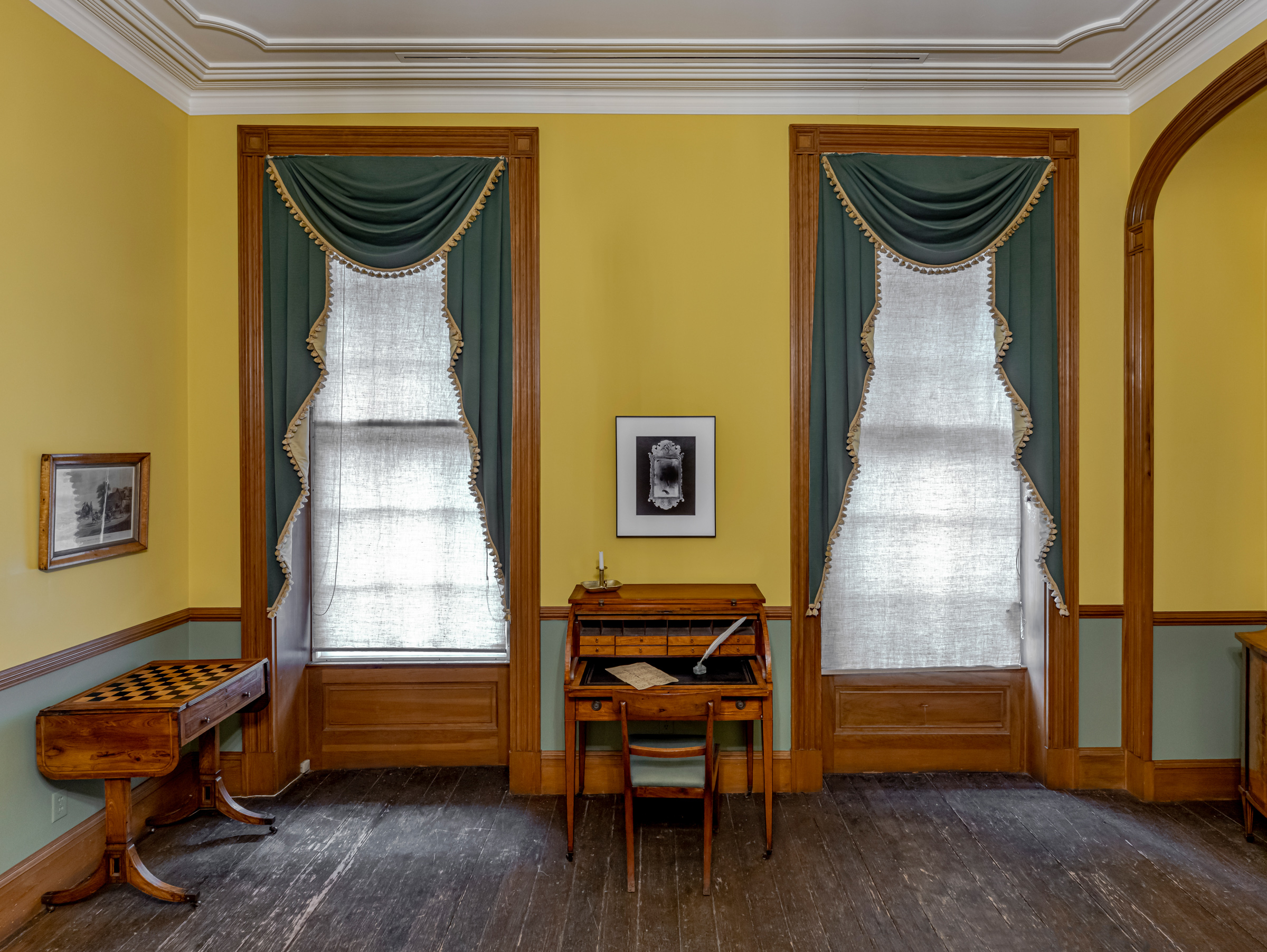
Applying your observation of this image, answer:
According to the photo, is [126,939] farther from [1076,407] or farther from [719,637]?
[1076,407]

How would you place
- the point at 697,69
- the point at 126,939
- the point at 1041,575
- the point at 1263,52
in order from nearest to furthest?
the point at 126,939
the point at 1263,52
the point at 697,69
the point at 1041,575

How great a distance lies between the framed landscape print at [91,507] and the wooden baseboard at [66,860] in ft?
3.40

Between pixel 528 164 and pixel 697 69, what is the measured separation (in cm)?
90

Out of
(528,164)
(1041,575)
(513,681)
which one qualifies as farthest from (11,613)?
(1041,575)

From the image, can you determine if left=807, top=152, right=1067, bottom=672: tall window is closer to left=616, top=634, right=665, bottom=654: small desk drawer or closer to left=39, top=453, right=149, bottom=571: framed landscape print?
left=616, top=634, right=665, bottom=654: small desk drawer

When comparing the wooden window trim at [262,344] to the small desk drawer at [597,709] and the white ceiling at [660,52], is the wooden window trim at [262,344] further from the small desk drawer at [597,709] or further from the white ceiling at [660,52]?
the small desk drawer at [597,709]

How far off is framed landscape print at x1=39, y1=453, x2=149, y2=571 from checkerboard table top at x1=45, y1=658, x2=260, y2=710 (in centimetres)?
50

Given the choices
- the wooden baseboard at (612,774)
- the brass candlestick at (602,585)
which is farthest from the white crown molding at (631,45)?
the wooden baseboard at (612,774)

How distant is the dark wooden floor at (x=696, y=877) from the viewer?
248 centimetres

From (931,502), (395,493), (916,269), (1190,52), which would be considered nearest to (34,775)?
(395,493)

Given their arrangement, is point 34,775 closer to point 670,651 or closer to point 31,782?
point 31,782

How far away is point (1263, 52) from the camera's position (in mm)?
2773

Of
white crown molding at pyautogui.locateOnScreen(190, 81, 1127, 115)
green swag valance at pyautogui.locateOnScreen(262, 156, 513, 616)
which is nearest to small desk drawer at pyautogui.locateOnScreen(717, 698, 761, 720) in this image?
green swag valance at pyautogui.locateOnScreen(262, 156, 513, 616)

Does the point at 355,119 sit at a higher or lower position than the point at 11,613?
higher
